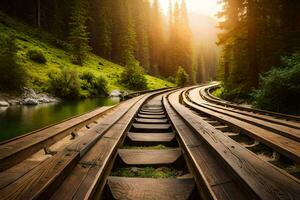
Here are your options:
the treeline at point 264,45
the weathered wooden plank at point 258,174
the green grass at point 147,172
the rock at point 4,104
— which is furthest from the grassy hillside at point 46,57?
the weathered wooden plank at point 258,174

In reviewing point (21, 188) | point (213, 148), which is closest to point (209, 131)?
point (213, 148)

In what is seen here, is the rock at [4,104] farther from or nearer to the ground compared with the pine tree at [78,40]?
nearer to the ground

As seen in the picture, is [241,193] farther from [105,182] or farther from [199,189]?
[105,182]

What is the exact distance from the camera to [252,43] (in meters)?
13.8

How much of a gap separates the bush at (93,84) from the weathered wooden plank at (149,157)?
23.7 m

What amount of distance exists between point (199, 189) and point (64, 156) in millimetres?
1473

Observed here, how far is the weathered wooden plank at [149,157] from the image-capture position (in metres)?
2.90

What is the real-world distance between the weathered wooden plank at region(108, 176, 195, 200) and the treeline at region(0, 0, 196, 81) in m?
37.8

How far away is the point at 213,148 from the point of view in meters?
2.66

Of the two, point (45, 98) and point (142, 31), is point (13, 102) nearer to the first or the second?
point (45, 98)

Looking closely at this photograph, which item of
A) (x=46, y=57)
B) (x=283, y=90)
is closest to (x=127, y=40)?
(x=46, y=57)

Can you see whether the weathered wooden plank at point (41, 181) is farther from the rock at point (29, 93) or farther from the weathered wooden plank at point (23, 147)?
the rock at point (29, 93)

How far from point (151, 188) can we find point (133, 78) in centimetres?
3230

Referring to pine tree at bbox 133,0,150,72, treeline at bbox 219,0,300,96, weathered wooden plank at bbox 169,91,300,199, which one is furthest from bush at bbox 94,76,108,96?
pine tree at bbox 133,0,150,72
